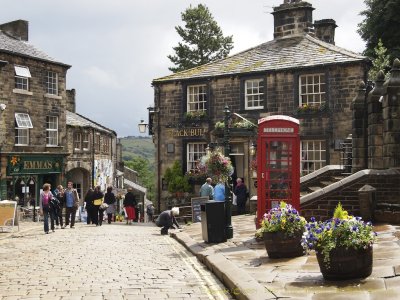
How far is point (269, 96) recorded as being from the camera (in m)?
25.3

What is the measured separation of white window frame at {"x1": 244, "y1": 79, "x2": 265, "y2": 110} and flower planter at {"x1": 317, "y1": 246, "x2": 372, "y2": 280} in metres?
18.2

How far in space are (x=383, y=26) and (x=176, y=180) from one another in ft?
49.9

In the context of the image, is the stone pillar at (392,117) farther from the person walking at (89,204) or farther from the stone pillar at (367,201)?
the person walking at (89,204)

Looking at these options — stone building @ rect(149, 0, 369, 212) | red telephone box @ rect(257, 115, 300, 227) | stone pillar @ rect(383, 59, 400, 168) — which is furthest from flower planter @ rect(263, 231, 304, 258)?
stone building @ rect(149, 0, 369, 212)

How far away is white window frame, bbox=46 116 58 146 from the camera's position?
34.8 meters

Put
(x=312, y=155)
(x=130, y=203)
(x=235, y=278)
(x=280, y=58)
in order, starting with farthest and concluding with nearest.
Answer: (x=280, y=58)
(x=312, y=155)
(x=130, y=203)
(x=235, y=278)

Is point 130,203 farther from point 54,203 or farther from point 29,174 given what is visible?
point 29,174

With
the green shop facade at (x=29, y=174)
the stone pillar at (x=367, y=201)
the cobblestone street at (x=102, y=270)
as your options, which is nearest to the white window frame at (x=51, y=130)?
the green shop facade at (x=29, y=174)

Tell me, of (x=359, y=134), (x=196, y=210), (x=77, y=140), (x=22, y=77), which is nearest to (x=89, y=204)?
(x=196, y=210)

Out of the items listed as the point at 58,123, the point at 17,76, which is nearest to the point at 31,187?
the point at 58,123

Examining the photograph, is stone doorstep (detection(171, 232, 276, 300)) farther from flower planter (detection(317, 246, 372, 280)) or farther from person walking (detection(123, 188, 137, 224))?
person walking (detection(123, 188, 137, 224))

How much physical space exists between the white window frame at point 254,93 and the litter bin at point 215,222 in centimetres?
1304

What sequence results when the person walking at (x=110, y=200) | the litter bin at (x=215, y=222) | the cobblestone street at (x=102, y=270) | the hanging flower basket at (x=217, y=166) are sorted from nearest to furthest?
the cobblestone street at (x=102, y=270), the litter bin at (x=215, y=222), the hanging flower basket at (x=217, y=166), the person walking at (x=110, y=200)

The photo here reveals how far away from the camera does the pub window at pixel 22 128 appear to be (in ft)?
105
